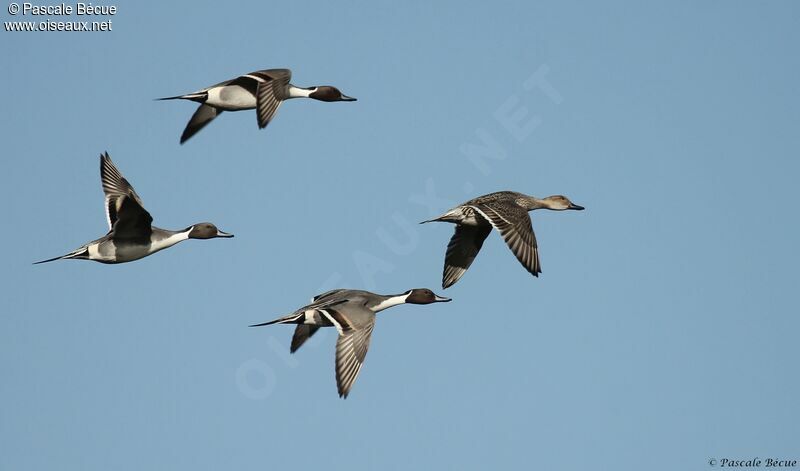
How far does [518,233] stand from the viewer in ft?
53.4

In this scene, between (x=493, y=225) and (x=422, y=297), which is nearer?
(x=493, y=225)

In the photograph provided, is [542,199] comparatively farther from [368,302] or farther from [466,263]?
[368,302]

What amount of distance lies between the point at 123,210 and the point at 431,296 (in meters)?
4.45

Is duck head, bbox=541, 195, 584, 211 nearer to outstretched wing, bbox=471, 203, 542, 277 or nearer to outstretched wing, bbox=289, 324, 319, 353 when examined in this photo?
outstretched wing, bbox=471, 203, 542, 277

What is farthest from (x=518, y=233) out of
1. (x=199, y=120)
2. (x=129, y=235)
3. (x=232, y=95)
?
(x=199, y=120)

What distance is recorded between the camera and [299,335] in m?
16.7

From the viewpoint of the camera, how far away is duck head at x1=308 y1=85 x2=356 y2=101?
1838 cm

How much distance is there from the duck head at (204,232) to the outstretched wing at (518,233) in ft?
12.2

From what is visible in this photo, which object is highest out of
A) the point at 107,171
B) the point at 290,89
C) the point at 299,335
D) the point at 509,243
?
the point at 290,89

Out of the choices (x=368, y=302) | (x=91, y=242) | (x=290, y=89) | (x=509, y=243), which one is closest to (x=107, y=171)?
(x=91, y=242)

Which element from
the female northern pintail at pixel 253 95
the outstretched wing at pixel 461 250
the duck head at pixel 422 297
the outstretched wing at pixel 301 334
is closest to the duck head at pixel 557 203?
the outstretched wing at pixel 461 250

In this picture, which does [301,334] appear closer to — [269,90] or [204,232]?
[204,232]

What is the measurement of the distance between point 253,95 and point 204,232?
2.11m

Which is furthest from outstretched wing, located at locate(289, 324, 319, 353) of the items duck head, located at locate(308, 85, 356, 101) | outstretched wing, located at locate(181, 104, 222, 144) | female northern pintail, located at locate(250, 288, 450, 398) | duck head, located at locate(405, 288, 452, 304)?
outstretched wing, located at locate(181, 104, 222, 144)
